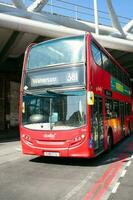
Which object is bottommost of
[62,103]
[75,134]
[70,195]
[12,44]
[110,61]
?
[70,195]

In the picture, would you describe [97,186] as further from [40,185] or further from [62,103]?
[62,103]

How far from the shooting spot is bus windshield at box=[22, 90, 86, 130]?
10312 millimetres

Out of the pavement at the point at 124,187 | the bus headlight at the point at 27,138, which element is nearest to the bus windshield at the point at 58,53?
the bus headlight at the point at 27,138

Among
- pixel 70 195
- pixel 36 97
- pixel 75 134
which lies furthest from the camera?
pixel 36 97

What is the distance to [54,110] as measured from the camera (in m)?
10.6

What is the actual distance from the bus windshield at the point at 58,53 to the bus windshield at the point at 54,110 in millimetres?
949

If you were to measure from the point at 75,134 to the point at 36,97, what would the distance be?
65.2 inches

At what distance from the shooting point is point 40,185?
25.3 ft

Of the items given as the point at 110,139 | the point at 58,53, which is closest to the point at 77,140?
the point at 58,53

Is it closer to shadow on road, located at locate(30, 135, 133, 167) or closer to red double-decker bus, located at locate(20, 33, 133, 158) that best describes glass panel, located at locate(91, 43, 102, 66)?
red double-decker bus, located at locate(20, 33, 133, 158)

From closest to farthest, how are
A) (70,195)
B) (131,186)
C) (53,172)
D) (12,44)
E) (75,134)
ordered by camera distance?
(70,195)
(131,186)
(53,172)
(75,134)
(12,44)

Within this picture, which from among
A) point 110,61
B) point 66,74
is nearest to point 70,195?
point 66,74

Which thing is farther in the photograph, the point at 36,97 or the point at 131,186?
the point at 36,97

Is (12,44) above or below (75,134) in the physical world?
above
